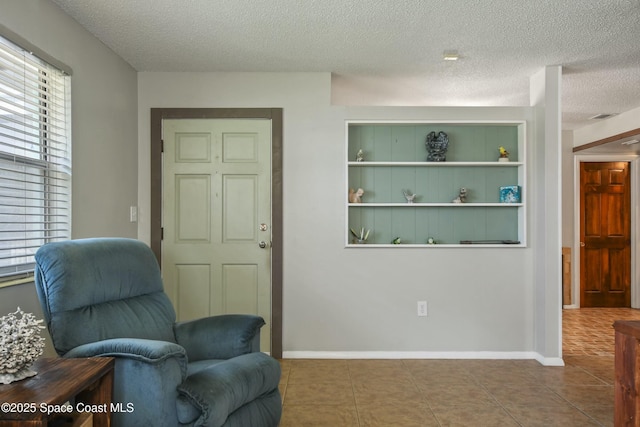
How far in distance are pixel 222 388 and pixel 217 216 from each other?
2.20 meters

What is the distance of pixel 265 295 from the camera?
13.3ft

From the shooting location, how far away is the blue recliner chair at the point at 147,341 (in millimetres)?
1952

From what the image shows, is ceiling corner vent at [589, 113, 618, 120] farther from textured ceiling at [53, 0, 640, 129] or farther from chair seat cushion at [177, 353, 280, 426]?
chair seat cushion at [177, 353, 280, 426]

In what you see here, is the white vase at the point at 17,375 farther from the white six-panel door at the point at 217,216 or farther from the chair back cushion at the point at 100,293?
the white six-panel door at the point at 217,216

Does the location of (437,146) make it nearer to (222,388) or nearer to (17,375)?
(222,388)

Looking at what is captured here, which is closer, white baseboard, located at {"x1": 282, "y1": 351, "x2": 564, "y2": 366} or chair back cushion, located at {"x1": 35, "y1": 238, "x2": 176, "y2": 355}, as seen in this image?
chair back cushion, located at {"x1": 35, "y1": 238, "x2": 176, "y2": 355}

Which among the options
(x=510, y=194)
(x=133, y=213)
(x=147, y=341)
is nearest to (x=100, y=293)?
(x=147, y=341)

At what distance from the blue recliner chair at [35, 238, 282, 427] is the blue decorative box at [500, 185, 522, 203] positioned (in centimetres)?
253

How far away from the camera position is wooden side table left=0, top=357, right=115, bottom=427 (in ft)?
4.82

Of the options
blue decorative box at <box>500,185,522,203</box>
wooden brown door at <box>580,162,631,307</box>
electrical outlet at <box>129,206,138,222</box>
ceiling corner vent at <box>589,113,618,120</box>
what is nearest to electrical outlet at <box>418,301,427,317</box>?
blue decorative box at <box>500,185,522,203</box>

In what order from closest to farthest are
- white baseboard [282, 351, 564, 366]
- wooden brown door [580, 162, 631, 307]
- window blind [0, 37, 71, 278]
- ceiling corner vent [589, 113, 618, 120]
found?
window blind [0, 37, 71, 278]
white baseboard [282, 351, 564, 366]
ceiling corner vent [589, 113, 618, 120]
wooden brown door [580, 162, 631, 307]

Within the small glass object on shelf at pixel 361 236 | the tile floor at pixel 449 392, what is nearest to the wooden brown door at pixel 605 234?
the tile floor at pixel 449 392

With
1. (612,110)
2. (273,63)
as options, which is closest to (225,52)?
(273,63)

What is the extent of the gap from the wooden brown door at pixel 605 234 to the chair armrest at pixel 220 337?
5674 millimetres
